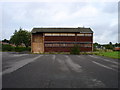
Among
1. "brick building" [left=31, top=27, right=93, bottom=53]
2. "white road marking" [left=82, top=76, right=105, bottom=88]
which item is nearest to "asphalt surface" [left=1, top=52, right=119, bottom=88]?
"white road marking" [left=82, top=76, right=105, bottom=88]

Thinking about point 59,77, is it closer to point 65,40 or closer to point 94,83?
point 94,83

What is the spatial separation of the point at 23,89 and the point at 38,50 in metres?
42.4

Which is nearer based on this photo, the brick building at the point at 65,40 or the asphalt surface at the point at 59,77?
the asphalt surface at the point at 59,77

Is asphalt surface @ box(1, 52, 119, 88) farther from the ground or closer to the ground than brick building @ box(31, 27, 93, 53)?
closer to the ground

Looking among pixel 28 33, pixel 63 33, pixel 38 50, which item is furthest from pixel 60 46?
pixel 28 33

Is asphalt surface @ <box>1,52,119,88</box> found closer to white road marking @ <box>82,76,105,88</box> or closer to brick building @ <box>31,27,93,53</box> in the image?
white road marking @ <box>82,76,105,88</box>

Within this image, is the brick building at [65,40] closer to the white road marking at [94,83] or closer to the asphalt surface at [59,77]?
the asphalt surface at [59,77]

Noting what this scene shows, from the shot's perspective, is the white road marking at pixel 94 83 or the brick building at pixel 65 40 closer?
the white road marking at pixel 94 83

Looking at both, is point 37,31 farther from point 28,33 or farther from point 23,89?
point 23,89

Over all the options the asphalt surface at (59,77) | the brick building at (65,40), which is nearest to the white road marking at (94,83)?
the asphalt surface at (59,77)

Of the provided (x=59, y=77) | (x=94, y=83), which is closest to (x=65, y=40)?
(x=59, y=77)

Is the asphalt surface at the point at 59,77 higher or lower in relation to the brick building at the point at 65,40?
lower

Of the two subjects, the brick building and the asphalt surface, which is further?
the brick building

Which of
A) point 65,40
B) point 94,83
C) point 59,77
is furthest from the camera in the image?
point 65,40
